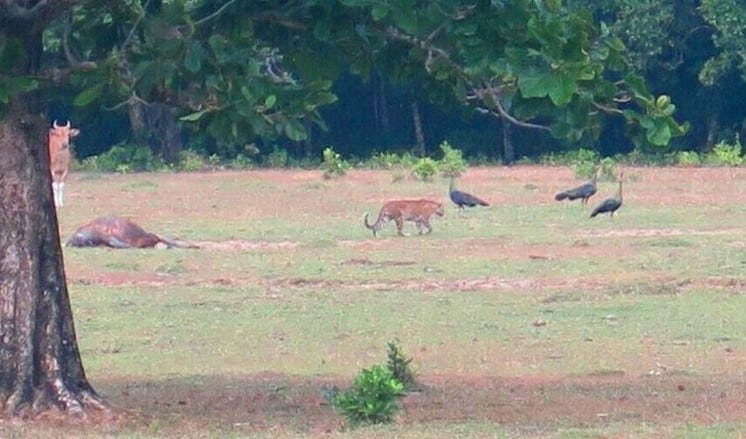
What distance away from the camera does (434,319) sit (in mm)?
14836

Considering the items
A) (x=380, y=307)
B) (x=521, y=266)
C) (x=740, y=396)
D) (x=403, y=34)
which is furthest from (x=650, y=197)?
(x=403, y=34)

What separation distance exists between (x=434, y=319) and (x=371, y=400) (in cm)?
553

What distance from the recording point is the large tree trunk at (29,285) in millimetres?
9242

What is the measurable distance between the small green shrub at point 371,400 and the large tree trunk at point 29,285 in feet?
4.89

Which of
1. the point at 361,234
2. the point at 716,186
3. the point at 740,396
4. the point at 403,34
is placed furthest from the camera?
the point at 716,186

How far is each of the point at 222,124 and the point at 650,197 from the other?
20.1m

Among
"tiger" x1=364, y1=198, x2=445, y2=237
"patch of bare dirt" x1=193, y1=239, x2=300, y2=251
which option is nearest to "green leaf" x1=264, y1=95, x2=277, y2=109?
A: "patch of bare dirt" x1=193, y1=239, x2=300, y2=251

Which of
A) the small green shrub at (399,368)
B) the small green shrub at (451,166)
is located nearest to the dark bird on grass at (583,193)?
the small green shrub at (451,166)

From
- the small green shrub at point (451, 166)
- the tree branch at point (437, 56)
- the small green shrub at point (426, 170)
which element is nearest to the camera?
the tree branch at point (437, 56)

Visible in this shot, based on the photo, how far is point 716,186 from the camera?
99.6ft

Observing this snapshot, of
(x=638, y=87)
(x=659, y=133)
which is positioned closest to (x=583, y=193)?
(x=638, y=87)

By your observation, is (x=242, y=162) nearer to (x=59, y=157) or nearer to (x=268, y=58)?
(x=59, y=157)

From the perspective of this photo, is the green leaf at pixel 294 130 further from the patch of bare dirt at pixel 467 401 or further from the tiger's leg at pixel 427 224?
the tiger's leg at pixel 427 224

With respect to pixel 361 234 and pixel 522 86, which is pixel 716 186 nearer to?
pixel 361 234
